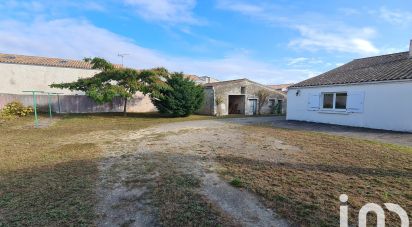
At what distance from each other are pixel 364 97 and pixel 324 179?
9557 mm

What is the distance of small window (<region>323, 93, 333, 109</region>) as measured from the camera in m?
13.5

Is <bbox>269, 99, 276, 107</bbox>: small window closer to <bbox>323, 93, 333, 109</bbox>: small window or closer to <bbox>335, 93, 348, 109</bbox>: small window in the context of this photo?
<bbox>323, 93, 333, 109</bbox>: small window

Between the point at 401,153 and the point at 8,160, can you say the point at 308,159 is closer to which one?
the point at 401,153

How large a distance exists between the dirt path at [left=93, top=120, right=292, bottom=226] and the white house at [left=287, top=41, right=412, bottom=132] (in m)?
7.10

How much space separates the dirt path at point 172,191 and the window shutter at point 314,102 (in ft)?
27.5

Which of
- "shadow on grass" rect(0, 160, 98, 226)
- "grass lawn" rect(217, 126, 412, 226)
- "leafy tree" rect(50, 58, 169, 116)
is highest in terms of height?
"leafy tree" rect(50, 58, 169, 116)

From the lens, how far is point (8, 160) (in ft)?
18.6

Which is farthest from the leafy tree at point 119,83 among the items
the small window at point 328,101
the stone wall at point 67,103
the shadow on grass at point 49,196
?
the shadow on grass at point 49,196

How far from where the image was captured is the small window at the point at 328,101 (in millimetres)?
13507

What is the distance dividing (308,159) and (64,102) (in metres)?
19.6

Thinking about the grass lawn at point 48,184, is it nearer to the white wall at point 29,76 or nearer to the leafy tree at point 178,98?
the leafy tree at point 178,98

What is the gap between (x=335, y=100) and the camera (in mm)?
13250

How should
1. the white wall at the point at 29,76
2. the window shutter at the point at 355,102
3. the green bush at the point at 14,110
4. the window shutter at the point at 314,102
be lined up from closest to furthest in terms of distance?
the window shutter at the point at 355,102 < the window shutter at the point at 314,102 < the green bush at the point at 14,110 < the white wall at the point at 29,76

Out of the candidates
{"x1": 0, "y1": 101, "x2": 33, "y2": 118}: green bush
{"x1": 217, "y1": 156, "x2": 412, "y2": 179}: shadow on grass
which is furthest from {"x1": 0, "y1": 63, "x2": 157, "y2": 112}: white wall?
{"x1": 217, "y1": 156, "x2": 412, "y2": 179}: shadow on grass
